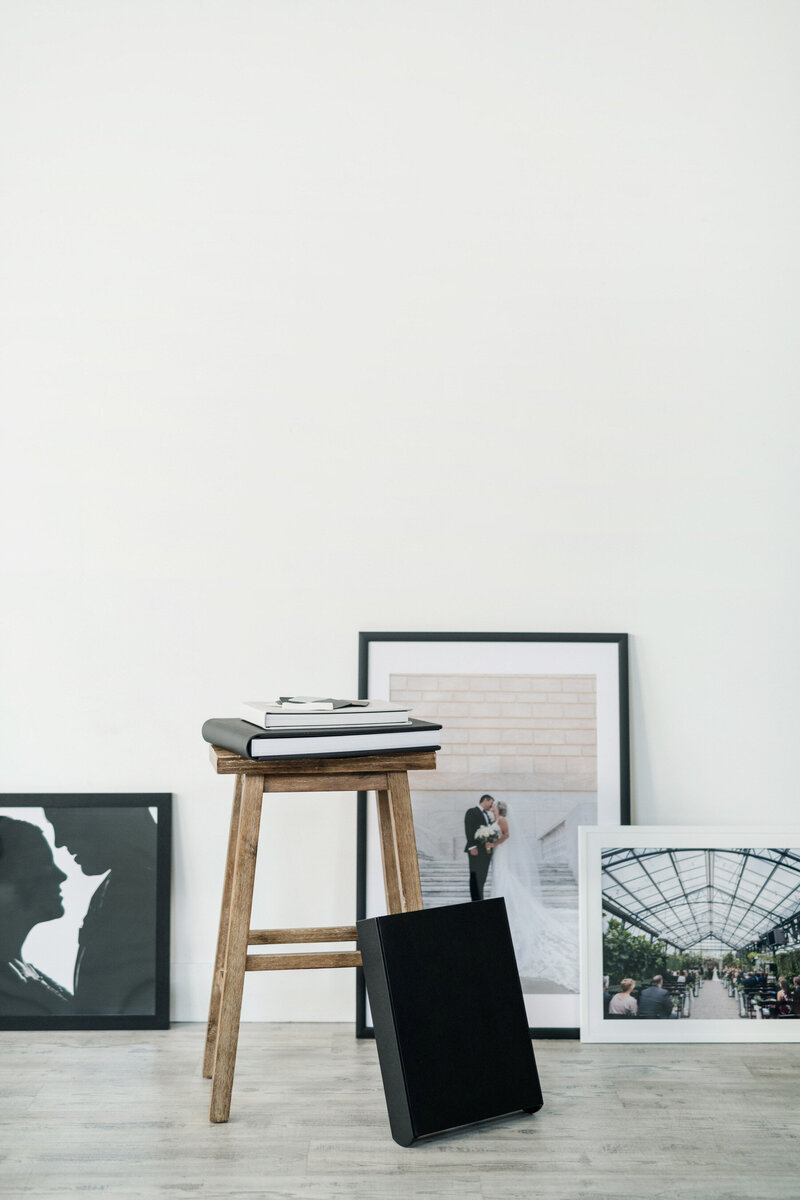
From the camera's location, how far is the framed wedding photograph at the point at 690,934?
195 centimetres

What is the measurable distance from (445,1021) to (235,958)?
36cm

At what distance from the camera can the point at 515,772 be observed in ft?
6.73

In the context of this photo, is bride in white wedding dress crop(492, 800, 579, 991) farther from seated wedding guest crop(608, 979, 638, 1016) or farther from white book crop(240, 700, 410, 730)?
white book crop(240, 700, 410, 730)

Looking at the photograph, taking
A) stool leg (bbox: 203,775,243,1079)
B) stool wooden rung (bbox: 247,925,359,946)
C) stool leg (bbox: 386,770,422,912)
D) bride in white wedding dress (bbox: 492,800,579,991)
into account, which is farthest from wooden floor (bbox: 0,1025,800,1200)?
stool leg (bbox: 386,770,422,912)

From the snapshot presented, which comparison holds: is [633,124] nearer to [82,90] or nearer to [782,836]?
[82,90]

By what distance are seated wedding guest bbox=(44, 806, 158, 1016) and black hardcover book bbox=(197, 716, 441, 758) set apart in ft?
1.57

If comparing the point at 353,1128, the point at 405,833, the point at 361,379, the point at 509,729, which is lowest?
the point at 353,1128

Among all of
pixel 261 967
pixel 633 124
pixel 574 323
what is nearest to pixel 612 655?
pixel 574 323

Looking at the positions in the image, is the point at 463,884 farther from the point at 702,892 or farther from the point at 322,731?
the point at 322,731

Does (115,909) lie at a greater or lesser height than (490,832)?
lesser

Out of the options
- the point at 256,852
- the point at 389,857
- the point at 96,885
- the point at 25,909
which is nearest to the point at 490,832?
the point at 389,857

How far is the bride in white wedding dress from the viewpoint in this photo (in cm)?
201

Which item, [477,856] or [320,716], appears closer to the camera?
[320,716]

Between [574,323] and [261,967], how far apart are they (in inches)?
57.9
